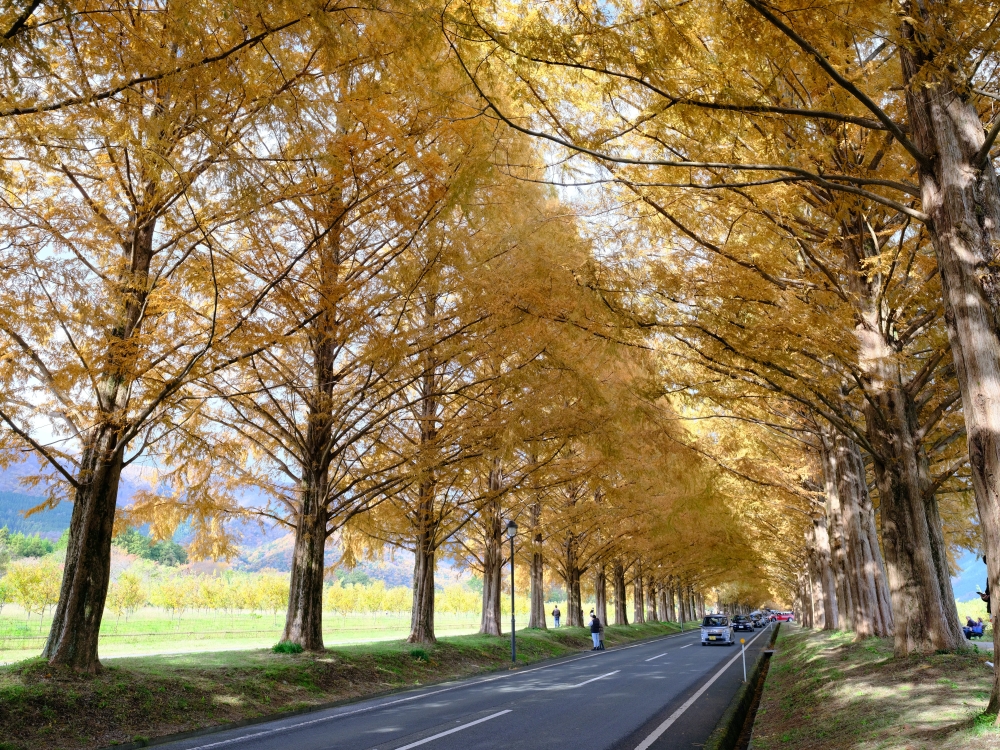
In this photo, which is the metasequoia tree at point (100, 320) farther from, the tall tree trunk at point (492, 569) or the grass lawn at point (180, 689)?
the tall tree trunk at point (492, 569)

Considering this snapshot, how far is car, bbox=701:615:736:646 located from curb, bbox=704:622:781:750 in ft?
55.8

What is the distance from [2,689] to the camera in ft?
22.2

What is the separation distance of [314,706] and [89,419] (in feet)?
17.9

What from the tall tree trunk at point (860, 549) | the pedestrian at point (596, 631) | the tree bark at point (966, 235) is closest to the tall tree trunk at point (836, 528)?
the tall tree trunk at point (860, 549)

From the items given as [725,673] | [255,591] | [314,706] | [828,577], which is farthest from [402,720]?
[255,591]

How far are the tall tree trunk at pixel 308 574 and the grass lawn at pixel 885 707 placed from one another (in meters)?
7.89

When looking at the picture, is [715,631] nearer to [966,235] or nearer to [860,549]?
[860,549]

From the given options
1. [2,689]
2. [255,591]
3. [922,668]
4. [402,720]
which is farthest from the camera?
[255,591]

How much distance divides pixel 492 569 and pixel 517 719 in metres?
13.2

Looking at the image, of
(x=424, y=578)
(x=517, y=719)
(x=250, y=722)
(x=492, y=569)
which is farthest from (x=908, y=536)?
(x=492, y=569)

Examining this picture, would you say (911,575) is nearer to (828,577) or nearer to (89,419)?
(89,419)

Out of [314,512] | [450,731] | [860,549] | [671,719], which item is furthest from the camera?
[860,549]

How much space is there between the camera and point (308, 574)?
12312 millimetres

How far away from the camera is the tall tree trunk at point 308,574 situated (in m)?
12.1
